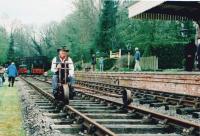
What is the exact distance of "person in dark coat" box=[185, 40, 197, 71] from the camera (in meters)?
23.3

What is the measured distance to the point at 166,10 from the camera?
26.8 meters

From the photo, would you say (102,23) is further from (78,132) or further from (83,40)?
(78,132)

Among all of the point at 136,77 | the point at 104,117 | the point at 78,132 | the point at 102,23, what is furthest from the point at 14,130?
the point at 102,23

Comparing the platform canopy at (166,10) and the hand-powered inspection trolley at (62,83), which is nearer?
the hand-powered inspection trolley at (62,83)

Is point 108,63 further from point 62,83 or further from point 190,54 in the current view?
point 62,83

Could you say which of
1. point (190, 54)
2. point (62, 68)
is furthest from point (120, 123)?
point (190, 54)

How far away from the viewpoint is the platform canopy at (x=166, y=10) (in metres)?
24.3

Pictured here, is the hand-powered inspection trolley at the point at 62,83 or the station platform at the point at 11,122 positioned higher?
the hand-powered inspection trolley at the point at 62,83

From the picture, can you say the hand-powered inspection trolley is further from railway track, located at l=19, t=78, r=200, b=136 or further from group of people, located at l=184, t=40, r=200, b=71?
group of people, located at l=184, t=40, r=200, b=71

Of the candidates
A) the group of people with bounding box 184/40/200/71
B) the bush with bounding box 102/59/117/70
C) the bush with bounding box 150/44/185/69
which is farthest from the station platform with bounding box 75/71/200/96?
the bush with bounding box 102/59/117/70

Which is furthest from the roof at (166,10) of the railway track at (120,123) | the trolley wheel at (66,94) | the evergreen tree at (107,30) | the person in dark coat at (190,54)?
the evergreen tree at (107,30)

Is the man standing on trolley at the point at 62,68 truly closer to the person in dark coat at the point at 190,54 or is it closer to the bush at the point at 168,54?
the person in dark coat at the point at 190,54

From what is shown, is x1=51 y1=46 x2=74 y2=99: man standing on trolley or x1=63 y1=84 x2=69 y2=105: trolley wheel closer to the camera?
x1=63 y1=84 x2=69 y2=105: trolley wheel

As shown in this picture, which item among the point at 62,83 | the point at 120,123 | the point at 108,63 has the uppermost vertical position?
the point at 108,63
